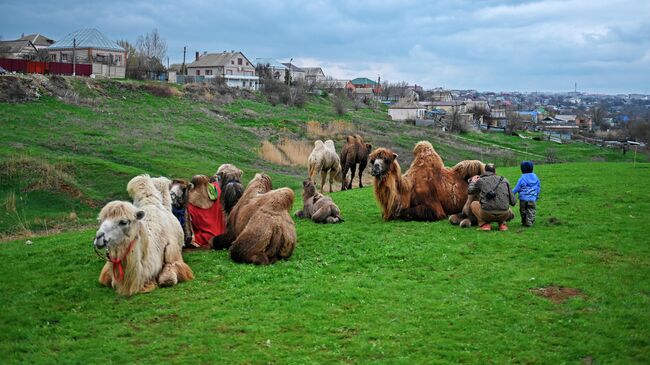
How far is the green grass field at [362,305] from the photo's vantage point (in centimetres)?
707

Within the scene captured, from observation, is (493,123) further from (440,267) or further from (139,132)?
(440,267)

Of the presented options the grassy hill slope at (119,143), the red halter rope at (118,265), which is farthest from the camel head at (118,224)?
the grassy hill slope at (119,143)

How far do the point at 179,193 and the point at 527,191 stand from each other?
24.3ft

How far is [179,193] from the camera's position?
11812 millimetres

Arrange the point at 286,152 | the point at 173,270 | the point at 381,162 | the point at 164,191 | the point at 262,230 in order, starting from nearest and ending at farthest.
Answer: the point at 173,270 → the point at 262,230 → the point at 164,191 → the point at 381,162 → the point at 286,152

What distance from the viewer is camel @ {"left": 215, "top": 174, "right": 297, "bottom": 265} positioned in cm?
1080

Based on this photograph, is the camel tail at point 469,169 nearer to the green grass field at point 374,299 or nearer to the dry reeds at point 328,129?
the green grass field at point 374,299

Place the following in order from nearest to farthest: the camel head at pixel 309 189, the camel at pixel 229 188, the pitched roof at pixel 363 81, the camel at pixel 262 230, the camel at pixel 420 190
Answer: the camel at pixel 262 230, the camel at pixel 229 188, the camel at pixel 420 190, the camel head at pixel 309 189, the pitched roof at pixel 363 81

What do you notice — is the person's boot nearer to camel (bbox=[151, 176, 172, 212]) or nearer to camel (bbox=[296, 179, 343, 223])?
camel (bbox=[296, 179, 343, 223])

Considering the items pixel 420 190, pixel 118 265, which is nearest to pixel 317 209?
pixel 420 190

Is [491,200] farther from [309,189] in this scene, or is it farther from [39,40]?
[39,40]

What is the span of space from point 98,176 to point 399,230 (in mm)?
15458

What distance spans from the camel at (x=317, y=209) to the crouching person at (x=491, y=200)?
3.50 metres

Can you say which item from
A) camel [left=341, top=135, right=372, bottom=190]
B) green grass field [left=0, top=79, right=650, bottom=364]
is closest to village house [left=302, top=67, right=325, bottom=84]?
camel [left=341, top=135, right=372, bottom=190]
